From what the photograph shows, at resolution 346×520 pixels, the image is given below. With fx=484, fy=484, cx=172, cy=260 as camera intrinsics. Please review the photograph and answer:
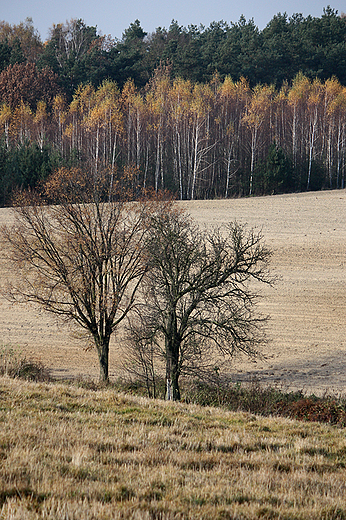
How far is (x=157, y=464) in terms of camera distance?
460cm

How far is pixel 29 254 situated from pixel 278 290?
14558 millimetres

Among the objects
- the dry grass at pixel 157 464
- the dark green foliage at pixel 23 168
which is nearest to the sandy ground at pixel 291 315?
the dark green foliage at pixel 23 168

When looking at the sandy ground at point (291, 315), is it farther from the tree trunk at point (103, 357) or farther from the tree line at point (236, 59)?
the tree line at point (236, 59)

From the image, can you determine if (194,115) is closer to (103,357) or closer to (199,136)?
(199,136)

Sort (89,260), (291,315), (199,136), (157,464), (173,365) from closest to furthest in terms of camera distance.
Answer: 1. (157,464)
2. (173,365)
3. (89,260)
4. (291,315)
5. (199,136)

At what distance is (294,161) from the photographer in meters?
57.6

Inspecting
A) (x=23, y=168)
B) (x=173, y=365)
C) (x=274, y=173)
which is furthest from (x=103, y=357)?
(x=274, y=173)

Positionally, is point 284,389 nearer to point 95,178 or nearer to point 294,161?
point 95,178

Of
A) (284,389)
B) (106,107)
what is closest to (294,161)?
(106,107)

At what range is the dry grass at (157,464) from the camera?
11.5 feet

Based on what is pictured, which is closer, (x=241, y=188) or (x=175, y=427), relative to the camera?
(x=175, y=427)

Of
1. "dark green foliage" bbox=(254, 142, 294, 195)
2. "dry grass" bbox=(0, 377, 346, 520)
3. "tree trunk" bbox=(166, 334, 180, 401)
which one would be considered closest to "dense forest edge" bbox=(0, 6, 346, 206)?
"dark green foliage" bbox=(254, 142, 294, 195)

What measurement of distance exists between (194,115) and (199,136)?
273cm

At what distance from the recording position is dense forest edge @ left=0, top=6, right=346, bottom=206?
5450 centimetres
